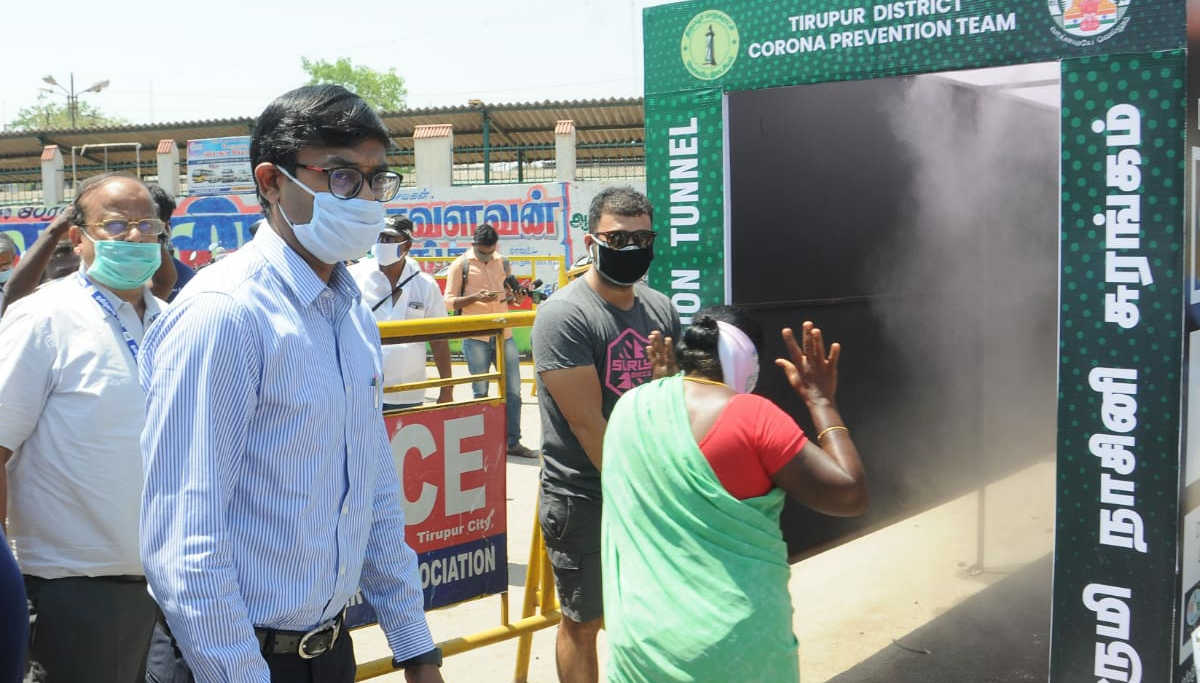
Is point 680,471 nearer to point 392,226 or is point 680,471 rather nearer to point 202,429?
point 202,429

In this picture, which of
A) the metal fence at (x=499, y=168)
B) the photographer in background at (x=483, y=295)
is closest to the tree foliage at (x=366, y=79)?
the metal fence at (x=499, y=168)

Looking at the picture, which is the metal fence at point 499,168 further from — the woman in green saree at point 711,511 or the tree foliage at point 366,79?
the tree foliage at point 366,79

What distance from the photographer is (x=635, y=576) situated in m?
2.64

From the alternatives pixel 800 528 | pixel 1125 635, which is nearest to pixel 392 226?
pixel 800 528

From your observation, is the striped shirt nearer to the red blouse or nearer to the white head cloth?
the red blouse

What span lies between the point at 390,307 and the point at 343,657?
426 cm

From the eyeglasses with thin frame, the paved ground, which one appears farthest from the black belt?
the paved ground

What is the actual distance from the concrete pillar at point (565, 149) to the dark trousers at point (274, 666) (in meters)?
18.0

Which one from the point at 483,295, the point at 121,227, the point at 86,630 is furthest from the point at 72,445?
the point at 483,295

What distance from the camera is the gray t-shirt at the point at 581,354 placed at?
3.60 m

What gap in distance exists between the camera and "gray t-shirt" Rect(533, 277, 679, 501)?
360cm

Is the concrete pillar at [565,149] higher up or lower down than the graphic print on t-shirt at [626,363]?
higher up

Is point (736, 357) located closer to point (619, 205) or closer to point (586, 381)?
point (586, 381)

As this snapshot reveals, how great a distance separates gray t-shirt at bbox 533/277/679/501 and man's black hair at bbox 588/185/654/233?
256 millimetres
